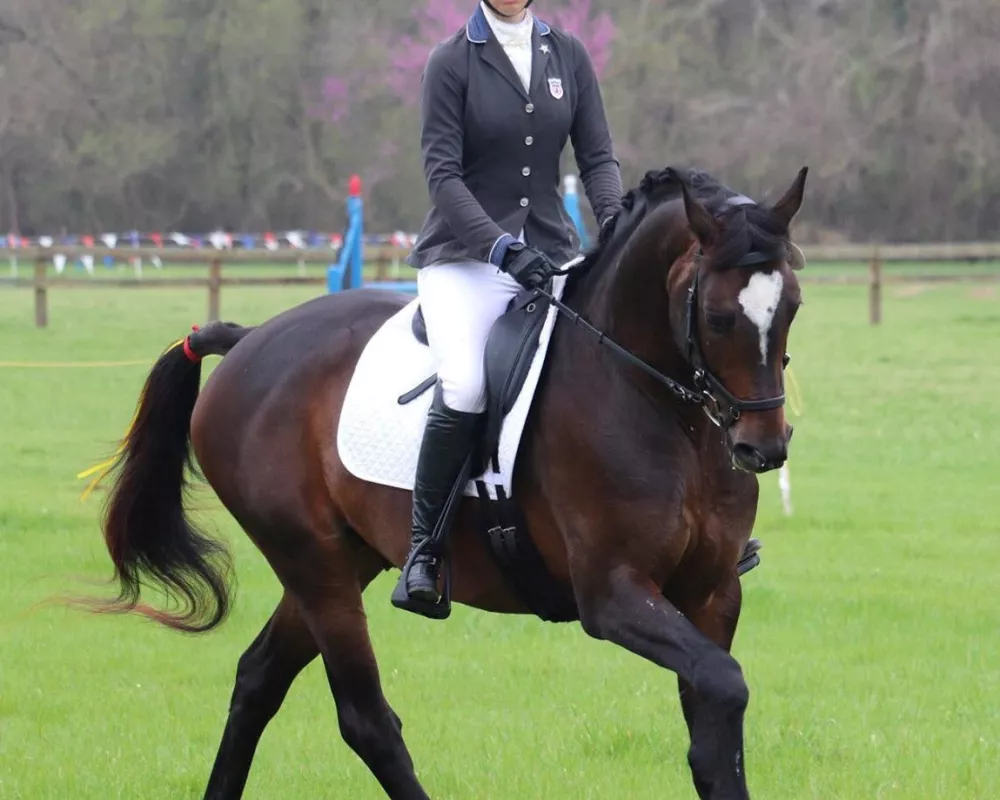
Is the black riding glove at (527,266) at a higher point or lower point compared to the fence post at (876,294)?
higher

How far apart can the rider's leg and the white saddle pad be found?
0.13m

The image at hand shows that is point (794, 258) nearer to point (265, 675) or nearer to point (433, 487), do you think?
point (433, 487)

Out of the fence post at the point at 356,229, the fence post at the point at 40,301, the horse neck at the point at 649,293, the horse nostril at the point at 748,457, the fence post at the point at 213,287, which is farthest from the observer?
the fence post at the point at 40,301

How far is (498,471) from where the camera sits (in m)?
4.82

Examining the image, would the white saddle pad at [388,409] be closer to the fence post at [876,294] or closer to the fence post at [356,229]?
the fence post at [356,229]

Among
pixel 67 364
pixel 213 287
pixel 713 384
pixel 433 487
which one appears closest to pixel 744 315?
pixel 713 384

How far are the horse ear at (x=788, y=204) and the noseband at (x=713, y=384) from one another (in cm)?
17

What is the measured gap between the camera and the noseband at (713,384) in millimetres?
4039

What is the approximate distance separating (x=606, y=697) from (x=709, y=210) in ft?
9.79

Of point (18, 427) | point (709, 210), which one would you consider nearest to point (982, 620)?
point (709, 210)

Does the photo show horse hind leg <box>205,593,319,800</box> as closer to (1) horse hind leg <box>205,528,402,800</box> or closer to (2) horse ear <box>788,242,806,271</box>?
(1) horse hind leg <box>205,528,402,800</box>

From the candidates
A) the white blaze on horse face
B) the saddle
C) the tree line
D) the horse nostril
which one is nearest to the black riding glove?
the saddle

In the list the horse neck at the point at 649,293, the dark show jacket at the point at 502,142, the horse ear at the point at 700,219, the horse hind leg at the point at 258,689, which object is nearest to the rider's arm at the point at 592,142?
the dark show jacket at the point at 502,142

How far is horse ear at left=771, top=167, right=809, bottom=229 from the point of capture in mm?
4191
